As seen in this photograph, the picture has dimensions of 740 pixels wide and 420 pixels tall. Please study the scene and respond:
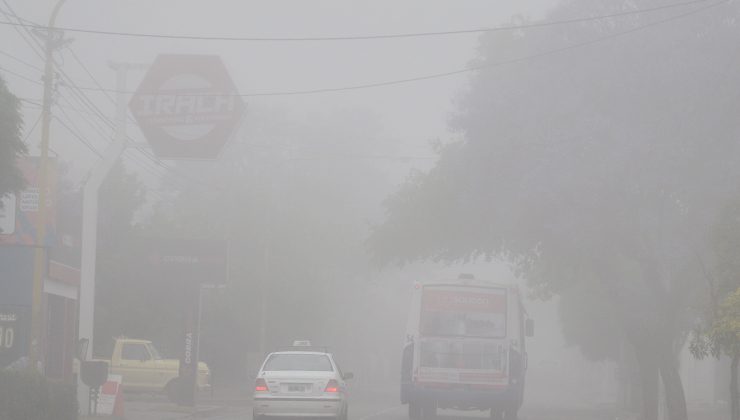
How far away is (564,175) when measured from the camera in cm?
2930

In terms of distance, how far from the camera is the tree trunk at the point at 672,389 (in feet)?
99.9

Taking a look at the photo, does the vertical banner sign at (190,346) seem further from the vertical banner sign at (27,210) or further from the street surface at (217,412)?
the vertical banner sign at (27,210)

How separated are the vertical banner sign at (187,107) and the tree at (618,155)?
22.8 feet

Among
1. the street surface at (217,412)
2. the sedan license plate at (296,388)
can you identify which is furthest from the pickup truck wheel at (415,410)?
the sedan license plate at (296,388)

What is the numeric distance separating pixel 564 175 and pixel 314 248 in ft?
78.5

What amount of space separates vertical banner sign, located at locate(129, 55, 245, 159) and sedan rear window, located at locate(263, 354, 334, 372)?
10.3m

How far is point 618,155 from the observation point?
2850 cm

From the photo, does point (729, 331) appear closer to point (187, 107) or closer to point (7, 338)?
point (7, 338)

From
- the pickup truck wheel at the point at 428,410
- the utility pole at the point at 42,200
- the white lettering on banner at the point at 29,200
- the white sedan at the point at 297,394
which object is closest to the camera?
the white sedan at the point at 297,394

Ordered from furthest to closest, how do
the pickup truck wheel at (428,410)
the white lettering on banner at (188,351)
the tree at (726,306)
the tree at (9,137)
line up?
the white lettering on banner at (188,351), the pickup truck wheel at (428,410), the tree at (9,137), the tree at (726,306)

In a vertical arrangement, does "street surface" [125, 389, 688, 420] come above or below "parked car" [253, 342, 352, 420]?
below

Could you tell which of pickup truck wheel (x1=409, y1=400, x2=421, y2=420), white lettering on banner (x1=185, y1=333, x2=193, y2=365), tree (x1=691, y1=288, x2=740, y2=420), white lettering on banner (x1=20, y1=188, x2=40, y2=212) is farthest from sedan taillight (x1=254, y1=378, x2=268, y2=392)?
white lettering on banner (x1=185, y1=333, x2=193, y2=365)

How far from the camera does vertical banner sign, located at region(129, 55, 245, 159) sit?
31719 mm

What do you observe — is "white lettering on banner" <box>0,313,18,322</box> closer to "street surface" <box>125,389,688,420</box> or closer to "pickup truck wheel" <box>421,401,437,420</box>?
"street surface" <box>125,389,688,420</box>
